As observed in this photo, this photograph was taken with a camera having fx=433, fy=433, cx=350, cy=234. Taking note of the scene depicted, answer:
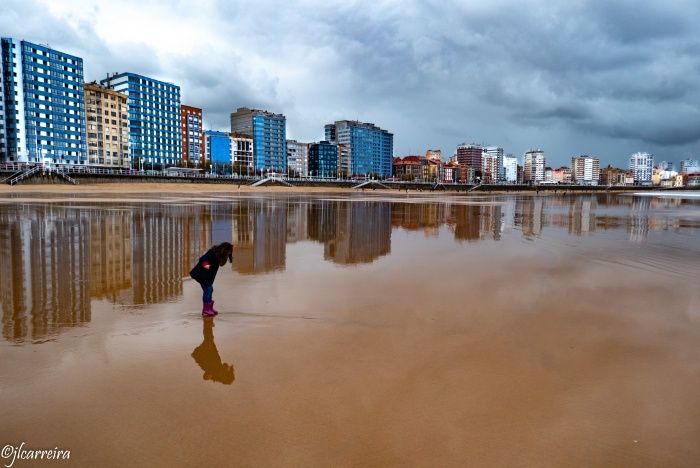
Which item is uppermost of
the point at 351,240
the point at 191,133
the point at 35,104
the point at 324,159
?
the point at 191,133

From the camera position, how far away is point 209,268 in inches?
292

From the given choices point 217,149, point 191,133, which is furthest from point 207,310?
point 217,149

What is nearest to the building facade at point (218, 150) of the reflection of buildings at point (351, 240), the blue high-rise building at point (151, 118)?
the blue high-rise building at point (151, 118)

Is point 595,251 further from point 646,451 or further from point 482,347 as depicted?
point 646,451

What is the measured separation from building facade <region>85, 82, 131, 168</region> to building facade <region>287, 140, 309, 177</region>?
245 ft

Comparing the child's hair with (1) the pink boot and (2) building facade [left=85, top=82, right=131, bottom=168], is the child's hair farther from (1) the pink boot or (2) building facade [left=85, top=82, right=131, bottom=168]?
(2) building facade [left=85, top=82, right=131, bottom=168]

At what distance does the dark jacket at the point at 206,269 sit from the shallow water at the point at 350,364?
2.48 ft

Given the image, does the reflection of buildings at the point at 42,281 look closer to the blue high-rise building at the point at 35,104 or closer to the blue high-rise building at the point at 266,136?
the blue high-rise building at the point at 35,104

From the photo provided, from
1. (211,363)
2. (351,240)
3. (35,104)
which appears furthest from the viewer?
(35,104)

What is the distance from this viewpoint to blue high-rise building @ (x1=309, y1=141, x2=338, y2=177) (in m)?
192

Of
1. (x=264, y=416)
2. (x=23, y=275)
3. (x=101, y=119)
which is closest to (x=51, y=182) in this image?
(x=101, y=119)

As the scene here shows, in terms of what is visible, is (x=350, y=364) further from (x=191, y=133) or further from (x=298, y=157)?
(x=298, y=157)

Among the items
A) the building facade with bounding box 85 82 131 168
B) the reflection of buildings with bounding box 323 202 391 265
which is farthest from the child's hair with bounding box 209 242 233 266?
the building facade with bounding box 85 82 131 168

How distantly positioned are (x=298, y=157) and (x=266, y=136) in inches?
772
